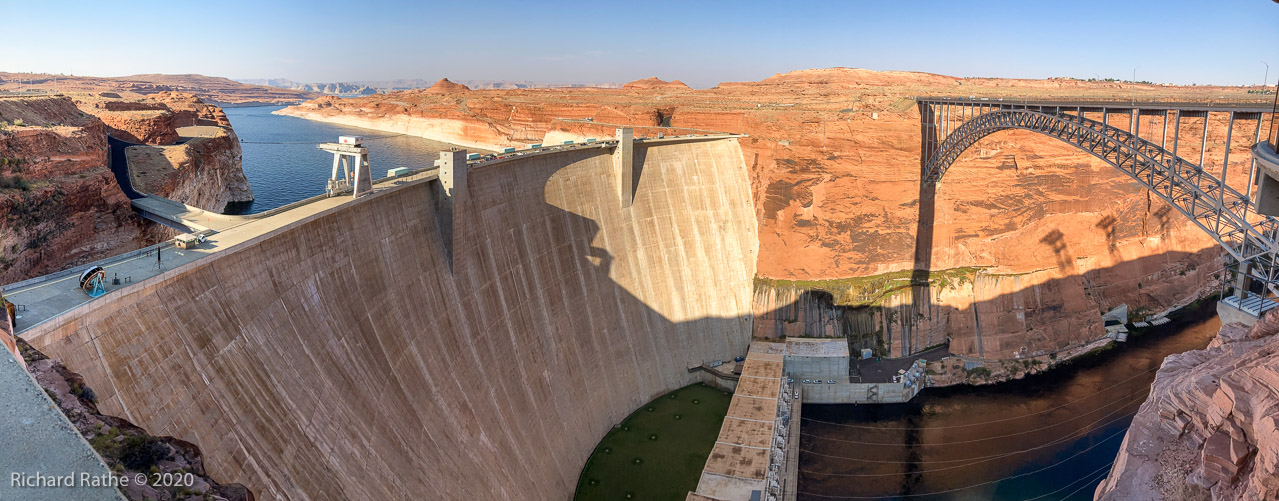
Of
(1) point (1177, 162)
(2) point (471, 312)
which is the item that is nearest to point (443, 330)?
(2) point (471, 312)

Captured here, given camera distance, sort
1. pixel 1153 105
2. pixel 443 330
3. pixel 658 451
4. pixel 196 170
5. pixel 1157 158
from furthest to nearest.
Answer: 1. pixel 196 170
2. pixel 658 451
3. pixel 1157 158
4. pixel 443 330
5. pixel 1153 105

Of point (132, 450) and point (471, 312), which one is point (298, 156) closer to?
point (471, 312)

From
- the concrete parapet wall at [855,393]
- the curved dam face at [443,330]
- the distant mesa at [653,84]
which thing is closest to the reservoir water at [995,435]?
the concrete parapet wall at [855,393]

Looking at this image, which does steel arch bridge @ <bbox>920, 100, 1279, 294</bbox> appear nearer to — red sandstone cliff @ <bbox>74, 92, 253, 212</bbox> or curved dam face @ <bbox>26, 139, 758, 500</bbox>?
curved dam face @ <bbox>26, 139, 758, 500</bbox>

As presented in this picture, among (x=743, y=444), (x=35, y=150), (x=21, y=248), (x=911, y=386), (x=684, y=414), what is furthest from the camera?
(x=911, y=386)

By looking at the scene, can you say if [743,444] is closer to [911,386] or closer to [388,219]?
[911,386]

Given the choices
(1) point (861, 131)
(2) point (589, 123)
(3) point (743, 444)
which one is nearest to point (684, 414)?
(3) point (743, 444)
